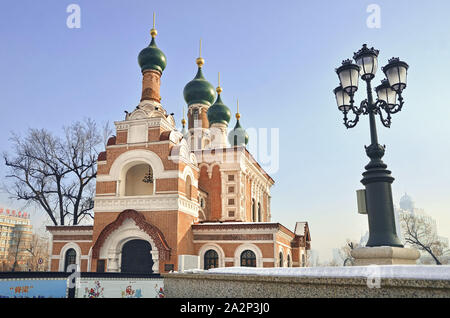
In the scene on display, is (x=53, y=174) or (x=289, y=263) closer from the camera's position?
(x=289, y=263)

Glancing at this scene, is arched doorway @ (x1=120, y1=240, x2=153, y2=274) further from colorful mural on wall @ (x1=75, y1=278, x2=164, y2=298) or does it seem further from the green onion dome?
the green onion dome

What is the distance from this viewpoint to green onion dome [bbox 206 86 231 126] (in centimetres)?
2934

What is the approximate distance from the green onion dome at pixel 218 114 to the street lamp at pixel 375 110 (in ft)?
73.3

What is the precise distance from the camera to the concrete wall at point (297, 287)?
2.95 m

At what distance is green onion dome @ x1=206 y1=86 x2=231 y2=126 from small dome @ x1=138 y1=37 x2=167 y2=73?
737 cm

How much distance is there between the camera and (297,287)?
3885 mm

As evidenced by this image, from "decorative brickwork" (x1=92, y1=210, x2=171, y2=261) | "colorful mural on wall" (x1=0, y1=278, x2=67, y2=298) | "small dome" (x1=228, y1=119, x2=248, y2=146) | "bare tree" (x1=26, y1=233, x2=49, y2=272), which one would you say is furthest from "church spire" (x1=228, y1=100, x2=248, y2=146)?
"colorful mural on wall" (x1=0, y1=278, x2=67, y2=298)

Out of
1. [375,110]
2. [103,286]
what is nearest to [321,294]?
[375,110]

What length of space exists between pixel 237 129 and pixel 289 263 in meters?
12.8

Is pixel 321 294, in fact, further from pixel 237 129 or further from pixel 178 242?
pixel 237 129

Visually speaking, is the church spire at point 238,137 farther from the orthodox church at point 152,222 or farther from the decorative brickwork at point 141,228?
the decorative brickwork at point 141,228

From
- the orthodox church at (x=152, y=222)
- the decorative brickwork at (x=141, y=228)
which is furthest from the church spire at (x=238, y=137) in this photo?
the decorative brickwork at (x=141, y=228)

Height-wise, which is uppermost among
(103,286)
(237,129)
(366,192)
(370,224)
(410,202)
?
(410,202)

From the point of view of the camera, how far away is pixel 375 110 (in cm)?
652
